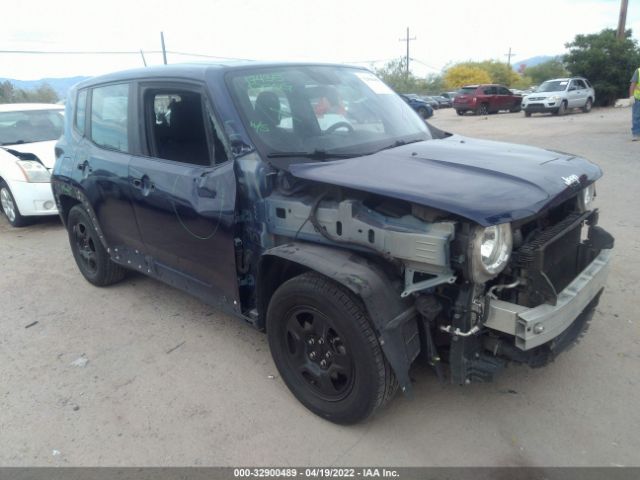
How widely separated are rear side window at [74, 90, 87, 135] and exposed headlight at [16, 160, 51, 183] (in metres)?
2.86

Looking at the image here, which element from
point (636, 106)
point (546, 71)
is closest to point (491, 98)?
point (636, 106)

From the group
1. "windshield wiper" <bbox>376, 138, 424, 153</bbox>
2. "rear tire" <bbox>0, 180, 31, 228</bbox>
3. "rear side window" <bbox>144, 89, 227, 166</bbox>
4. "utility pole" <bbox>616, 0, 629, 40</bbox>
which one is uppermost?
"utility pole" <bbox>616, 0, 629, 40</bbox>

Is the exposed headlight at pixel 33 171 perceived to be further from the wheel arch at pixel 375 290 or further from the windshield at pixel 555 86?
the windshield at pixel 555 86

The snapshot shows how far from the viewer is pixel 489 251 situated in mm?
2287

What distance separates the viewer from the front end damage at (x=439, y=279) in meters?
2.29

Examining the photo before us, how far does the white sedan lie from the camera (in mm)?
6848

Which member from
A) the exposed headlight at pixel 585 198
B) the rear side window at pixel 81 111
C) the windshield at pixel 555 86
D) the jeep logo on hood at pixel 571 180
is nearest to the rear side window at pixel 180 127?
the rear side window at pixel 81 111

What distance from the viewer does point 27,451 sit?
8.84 feet

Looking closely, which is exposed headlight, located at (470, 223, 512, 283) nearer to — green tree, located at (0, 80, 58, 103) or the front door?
the front door

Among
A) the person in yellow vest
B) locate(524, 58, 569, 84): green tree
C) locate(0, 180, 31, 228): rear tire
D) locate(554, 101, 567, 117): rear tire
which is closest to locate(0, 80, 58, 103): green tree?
locate(0, 180, 31, 228): rear tire

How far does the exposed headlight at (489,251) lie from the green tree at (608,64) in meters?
27.2

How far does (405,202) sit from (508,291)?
27.2 inches

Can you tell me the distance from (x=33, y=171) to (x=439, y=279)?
21.3ft

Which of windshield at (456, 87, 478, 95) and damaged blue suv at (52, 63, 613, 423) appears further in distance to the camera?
windshield at (456, 87, 478, 95)
